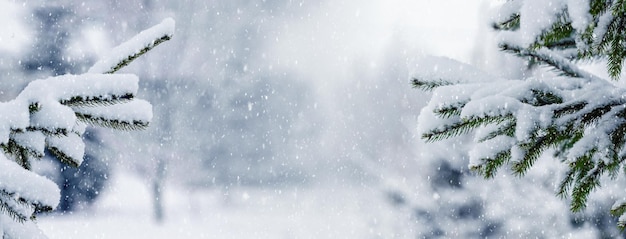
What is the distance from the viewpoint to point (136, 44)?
1.05 metres

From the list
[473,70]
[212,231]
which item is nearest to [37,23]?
[212,231]

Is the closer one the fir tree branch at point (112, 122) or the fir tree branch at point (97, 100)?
the fir tree branch at point (97, 100)

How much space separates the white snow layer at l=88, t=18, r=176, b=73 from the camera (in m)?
1.03

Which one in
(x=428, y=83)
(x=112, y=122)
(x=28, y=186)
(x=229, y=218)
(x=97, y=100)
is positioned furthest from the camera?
(x=229, y=218)

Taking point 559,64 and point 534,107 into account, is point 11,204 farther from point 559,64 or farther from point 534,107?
point 559,64

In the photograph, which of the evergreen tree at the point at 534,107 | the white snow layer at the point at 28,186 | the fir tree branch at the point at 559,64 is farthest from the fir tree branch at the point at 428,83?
the white snow layer at the point at 28,186

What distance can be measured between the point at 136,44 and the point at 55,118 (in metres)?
0.29

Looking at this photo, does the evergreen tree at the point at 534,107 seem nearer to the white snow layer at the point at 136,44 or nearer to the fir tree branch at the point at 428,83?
the fir tree branch at the point at 428,83

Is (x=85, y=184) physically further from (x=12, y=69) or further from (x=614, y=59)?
(x=614, y=59)

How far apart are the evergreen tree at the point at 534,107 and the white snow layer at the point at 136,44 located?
2.18 ft

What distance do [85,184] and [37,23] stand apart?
11.3ft

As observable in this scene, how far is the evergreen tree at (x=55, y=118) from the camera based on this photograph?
755 mm

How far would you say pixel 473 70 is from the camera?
1312 millimetres

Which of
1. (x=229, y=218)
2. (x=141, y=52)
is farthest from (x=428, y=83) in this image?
(x=229, y=218)
